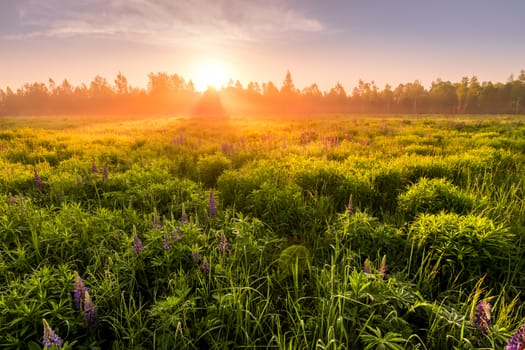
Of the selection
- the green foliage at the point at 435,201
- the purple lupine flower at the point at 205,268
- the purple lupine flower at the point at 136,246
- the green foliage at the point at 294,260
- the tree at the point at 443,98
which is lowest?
the green foliage at the point at 294,260

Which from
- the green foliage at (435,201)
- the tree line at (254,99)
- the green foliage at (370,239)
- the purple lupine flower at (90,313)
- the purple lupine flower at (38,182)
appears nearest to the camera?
the purple lupine flower at (90,313)

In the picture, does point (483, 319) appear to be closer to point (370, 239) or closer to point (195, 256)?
point (370, 239)

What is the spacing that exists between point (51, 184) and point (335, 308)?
5445 millimetres

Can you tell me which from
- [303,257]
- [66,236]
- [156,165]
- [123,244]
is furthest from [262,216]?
[156,165]

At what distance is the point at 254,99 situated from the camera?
11312 cm

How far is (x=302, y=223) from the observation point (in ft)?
12.5

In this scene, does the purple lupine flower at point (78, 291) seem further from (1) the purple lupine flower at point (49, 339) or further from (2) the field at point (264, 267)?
(1) the purple lupine flower at point (49, 339)

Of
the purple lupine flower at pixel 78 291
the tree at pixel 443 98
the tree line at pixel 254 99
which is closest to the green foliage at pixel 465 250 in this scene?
the purple lupine flower at pixel 78 291

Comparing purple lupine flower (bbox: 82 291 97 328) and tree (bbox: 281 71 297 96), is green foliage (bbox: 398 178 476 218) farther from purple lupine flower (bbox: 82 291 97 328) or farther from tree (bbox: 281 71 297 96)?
tree (bbox: 281 71 297 96)

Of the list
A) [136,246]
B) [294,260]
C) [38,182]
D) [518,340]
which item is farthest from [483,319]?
[38,182]

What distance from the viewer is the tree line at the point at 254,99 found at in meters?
89.9

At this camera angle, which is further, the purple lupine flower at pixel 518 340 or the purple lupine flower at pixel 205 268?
the purple lupine flower at pixel 205 268

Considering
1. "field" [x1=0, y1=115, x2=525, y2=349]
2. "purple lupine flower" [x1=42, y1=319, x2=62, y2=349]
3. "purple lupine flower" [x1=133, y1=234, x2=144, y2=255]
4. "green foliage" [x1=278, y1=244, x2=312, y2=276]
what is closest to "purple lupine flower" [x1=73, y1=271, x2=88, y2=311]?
"field" [x1=0, y1=115, x2=525, y2=349]

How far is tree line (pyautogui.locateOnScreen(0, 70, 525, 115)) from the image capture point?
89.9m
